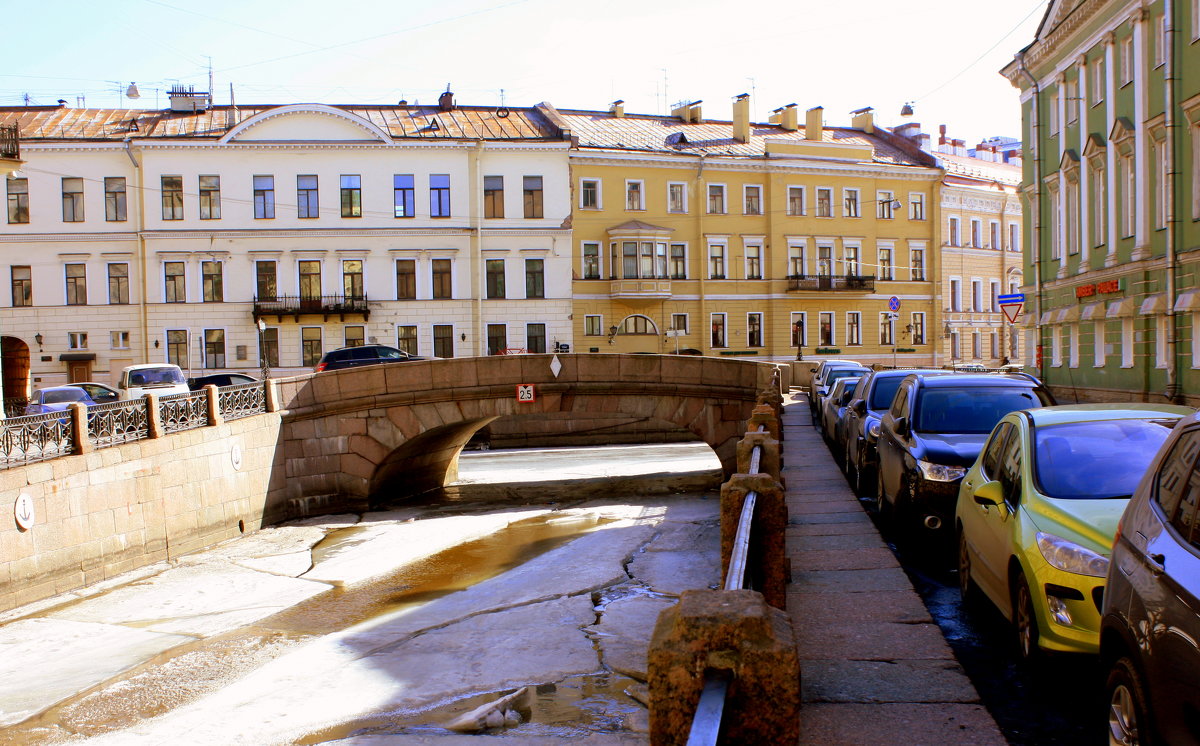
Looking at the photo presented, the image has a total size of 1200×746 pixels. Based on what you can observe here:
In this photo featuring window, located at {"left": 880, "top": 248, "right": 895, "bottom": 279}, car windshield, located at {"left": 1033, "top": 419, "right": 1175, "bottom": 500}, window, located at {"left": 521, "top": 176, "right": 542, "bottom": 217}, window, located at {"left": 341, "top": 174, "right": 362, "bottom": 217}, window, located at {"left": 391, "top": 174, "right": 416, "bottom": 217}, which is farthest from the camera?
window, located at {"left": 880, "top": 248, "right": 895, "bottom": 279}

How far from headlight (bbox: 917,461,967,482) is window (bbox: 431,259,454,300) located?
117 ft

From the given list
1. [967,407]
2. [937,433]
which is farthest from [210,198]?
[937,433]

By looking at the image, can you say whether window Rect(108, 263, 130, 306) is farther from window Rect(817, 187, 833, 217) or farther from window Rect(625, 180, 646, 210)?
window Rect(817, 187, 833, 217)

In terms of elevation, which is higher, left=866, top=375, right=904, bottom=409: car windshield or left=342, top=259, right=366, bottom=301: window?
left=342, top=259, right=366, bottom=301: window

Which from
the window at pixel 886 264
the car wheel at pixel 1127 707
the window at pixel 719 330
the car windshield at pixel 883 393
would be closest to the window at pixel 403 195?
the window at pixel 719 330

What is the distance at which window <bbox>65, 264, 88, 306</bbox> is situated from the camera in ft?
140

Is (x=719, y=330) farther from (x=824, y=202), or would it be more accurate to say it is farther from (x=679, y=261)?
(x=824, y=202)

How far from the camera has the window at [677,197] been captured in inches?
1874

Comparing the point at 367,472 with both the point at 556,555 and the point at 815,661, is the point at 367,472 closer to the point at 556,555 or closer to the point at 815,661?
the point at 556,555

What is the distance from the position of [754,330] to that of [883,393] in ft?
109

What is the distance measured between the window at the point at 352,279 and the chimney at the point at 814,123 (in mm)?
22488

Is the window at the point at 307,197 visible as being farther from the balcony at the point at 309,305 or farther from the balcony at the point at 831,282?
the balcony at the point at 831,282

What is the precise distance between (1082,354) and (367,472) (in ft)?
67.9

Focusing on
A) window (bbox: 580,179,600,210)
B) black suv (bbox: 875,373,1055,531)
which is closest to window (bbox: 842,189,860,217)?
window (bbox: 580,179,600,210)
